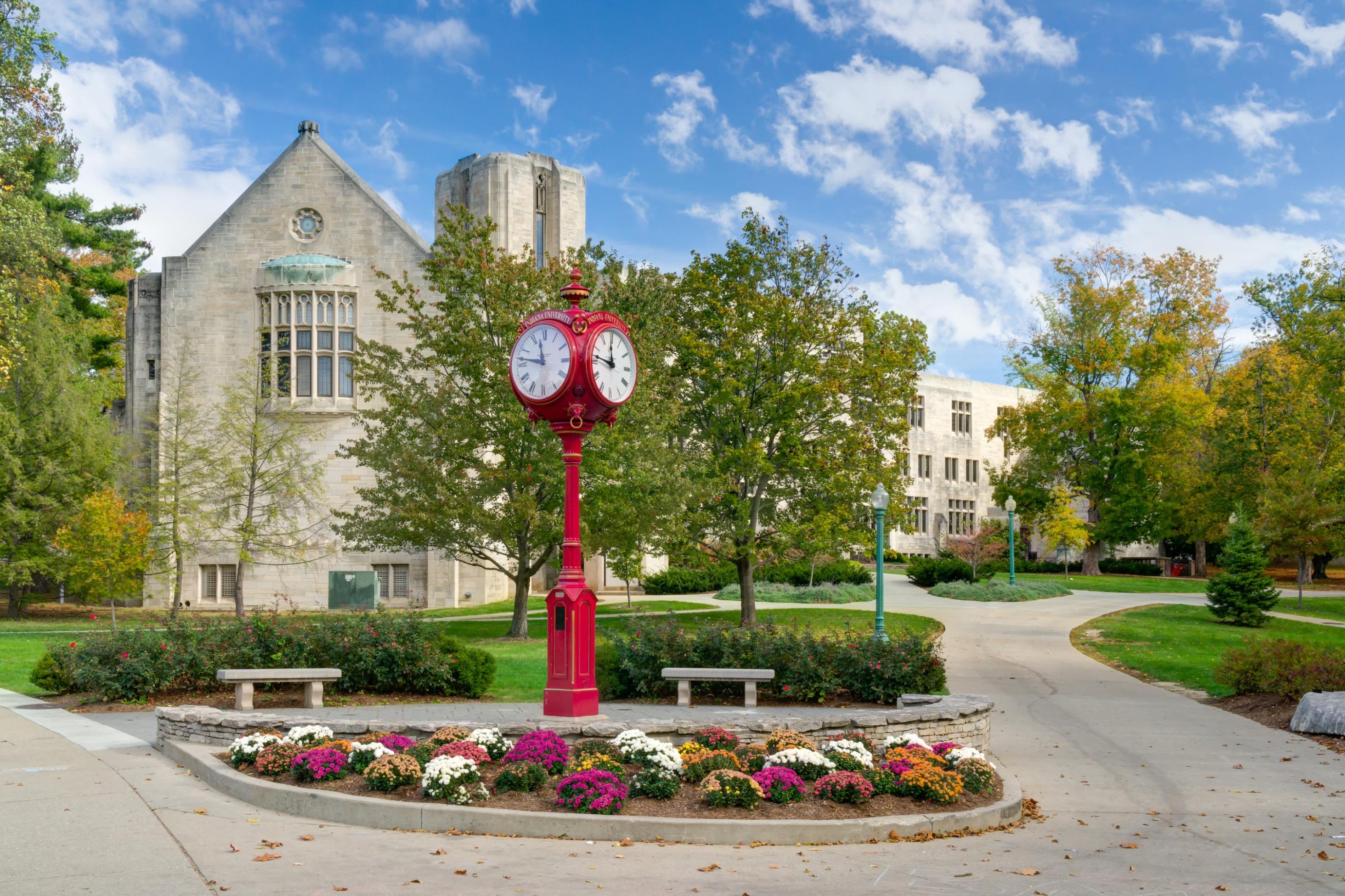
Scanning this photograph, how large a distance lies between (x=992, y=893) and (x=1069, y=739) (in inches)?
281

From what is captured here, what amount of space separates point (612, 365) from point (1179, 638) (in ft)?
62.7

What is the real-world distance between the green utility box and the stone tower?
477 inches

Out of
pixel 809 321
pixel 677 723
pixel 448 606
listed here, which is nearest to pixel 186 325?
pixel 448 606

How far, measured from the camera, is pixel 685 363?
28359mm

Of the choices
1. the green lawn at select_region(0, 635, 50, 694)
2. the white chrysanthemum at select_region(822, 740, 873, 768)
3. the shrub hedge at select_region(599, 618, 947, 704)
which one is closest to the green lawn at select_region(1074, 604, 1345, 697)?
the shrub hedge at select_region(599, 618, 947, 704)

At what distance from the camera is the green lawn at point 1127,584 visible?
41375 millimetres

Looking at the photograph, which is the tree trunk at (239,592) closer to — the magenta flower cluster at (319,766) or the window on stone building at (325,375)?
the window on stone building at (325,375)

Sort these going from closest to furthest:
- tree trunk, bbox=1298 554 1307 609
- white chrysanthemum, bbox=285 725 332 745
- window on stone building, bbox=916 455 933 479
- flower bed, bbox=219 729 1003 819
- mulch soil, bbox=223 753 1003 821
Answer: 1. mulch soil, bbox=223 753 1003 821
2. flower bed, bbox=219 729 1003 819
3. white chrysanthemum, bbox=285 725 332 745
4. tree trunk, bbox=1298 554 1307 609
5. window on stone building, bbox=916 455 933 479

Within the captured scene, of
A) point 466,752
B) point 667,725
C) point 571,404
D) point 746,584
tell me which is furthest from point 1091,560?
point 466,752

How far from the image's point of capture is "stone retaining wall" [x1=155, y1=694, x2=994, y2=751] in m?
10.2

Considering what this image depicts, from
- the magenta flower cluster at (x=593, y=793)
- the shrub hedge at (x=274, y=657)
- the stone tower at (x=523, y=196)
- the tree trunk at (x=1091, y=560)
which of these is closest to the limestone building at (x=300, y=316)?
the stone tower at (x=523, y=196)

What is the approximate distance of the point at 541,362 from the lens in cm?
1188

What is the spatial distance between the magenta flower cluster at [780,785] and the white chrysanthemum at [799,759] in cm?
42

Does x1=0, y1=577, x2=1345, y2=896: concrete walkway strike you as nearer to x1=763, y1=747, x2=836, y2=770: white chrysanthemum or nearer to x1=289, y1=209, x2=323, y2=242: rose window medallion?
x1=763, y1=747, x2=836, y2=770: white chrysanthemum
